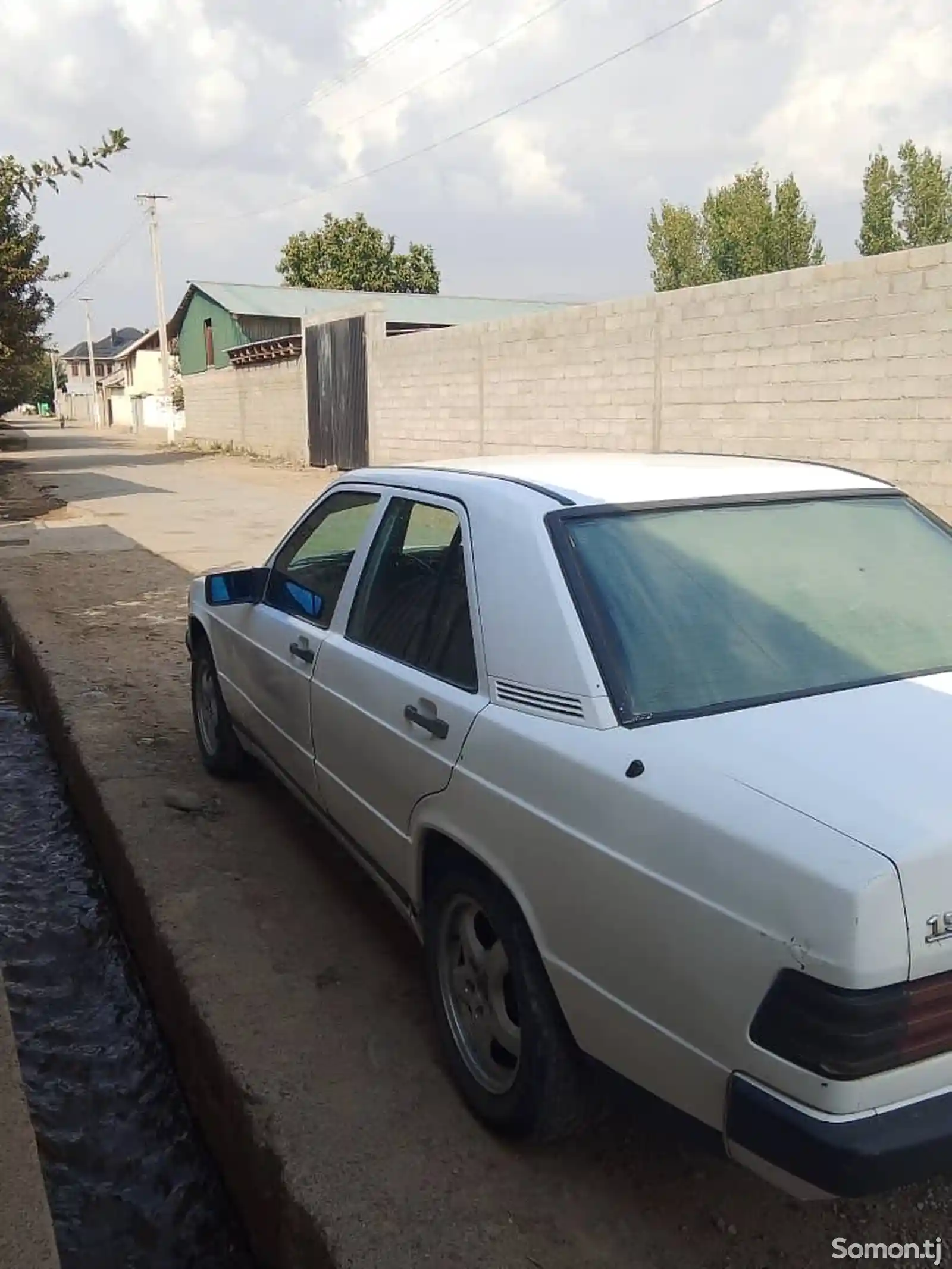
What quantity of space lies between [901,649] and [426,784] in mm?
1181

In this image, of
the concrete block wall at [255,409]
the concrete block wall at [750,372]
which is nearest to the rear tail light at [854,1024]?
the concrete block wall at [750,372]

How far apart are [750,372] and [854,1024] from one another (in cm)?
1088

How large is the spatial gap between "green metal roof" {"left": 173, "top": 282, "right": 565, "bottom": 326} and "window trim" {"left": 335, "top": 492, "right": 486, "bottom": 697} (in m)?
32.3

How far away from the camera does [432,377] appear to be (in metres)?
19.6

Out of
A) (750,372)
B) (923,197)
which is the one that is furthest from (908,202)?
(750,372)

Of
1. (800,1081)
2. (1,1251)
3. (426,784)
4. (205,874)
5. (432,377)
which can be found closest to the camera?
(800,1081)

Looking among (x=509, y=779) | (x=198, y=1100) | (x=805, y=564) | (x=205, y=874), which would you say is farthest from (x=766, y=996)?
(x=205, y=874)

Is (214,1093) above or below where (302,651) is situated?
below

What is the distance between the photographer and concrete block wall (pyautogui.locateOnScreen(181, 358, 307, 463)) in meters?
27.8

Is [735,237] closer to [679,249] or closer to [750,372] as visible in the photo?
[679,249]

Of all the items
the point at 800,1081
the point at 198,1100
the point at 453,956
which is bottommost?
the point at 198,1100

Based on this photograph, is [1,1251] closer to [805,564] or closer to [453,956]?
[453,956]

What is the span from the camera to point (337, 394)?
24.2m

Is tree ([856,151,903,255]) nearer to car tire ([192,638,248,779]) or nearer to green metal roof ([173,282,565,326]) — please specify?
green metal roof ([173,282,565,326])
